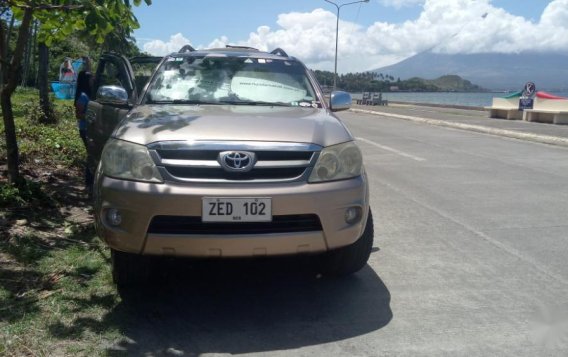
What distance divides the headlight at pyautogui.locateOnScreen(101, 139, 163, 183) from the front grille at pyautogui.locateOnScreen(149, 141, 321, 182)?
0.17ft

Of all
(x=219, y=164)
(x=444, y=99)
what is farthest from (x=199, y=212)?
(x=444, y=99)

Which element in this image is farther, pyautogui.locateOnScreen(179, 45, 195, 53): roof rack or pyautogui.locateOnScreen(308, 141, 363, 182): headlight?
pyautogui.locateOnScreen(179, 45, 195, 53): roof rack

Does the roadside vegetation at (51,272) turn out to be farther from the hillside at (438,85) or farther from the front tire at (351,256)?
the hillside at (438,85)

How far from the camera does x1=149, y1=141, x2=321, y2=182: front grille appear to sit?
3.55m

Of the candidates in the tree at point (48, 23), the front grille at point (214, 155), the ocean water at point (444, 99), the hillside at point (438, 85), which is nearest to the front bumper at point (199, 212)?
the front grille at point (214, 155)

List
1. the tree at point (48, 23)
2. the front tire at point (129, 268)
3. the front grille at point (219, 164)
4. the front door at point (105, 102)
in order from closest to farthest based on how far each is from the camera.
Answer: the front grille at point (219, 164)
the front tire at point (129, 268)
the tree at point (48, 23)
the front door at point (105, 102)

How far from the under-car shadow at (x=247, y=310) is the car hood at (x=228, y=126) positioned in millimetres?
1079

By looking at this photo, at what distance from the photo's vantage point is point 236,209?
11.4 feet

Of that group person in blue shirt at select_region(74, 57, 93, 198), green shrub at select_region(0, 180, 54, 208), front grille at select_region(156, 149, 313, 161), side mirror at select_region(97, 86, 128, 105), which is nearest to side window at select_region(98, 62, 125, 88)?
person in blue shirt at select_region(74, 57, 93, 198)

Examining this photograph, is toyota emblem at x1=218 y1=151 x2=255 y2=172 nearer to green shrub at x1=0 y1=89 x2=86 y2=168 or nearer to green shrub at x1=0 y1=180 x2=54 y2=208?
green shrub at x1=0 y1=180 x2=54 y2=208

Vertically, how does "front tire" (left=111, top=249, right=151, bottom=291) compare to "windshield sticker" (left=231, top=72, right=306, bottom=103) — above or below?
below

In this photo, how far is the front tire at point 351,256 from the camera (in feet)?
13.4

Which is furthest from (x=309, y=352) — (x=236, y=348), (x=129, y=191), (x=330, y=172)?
(x=129, y=191)

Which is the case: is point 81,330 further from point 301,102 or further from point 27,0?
point 27,0
